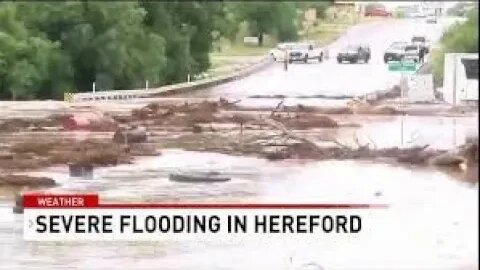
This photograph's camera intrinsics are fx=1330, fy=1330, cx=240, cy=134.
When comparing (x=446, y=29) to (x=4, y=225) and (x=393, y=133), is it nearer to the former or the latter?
(x=393, y=133)

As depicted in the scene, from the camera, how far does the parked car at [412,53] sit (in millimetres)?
4219

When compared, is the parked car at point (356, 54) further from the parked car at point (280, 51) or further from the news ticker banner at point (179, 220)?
the news ticker banner at point (179, 220)

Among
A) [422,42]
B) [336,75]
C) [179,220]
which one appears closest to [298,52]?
[336,75]

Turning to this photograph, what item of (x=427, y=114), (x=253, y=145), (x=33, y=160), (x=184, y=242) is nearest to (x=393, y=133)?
(x=427, y=114)

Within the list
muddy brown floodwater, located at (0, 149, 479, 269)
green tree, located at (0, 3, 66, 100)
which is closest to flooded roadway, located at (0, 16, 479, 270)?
muddy brown floodwater, located at (0, 149, 479, 269)

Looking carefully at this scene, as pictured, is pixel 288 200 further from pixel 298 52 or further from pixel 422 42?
pixel 422 42

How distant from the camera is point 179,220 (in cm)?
421

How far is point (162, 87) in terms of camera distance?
427 centimetres

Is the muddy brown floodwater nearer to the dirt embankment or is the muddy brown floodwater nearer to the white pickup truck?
the dirt embankment

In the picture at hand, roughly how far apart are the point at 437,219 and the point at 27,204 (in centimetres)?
129

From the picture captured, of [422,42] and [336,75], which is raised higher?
[422,42]

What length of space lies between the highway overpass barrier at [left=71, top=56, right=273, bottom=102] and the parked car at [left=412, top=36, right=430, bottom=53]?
463mm

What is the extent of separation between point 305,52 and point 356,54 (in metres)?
0.16

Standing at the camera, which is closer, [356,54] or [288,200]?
[288,200]
